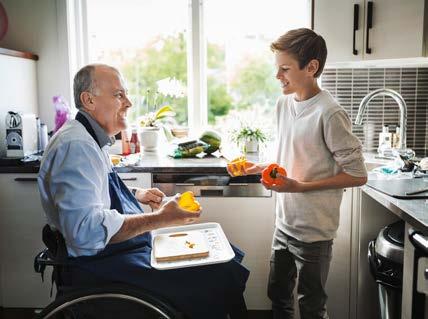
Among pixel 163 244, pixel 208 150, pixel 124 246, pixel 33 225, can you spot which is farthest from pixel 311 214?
pixel 33 225

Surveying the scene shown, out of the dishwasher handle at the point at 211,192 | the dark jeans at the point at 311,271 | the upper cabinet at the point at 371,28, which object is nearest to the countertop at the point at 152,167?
the dishwasher handle at the point at 211,192

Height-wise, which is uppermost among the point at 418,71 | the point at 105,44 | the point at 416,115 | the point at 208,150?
the point at 105,44

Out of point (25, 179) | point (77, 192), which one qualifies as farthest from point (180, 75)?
point (77, 192)

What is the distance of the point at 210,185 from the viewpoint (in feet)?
7.58

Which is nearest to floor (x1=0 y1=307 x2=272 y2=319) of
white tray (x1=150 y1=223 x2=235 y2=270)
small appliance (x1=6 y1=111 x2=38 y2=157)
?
small appliance (x1=6 y1=111 x2=38 y2=157)

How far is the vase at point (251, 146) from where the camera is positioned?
8.79 ft

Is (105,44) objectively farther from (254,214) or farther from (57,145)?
(57,145)

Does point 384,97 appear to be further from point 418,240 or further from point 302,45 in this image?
point 418,240

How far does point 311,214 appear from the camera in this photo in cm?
162

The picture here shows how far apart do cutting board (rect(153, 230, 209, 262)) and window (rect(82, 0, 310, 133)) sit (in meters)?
1.35

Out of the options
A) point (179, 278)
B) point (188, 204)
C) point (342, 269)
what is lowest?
point (342, 269)

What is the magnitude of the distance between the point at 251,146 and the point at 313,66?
112cm

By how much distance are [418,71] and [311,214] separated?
1.66 m

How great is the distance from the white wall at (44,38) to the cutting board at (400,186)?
6.32ft
